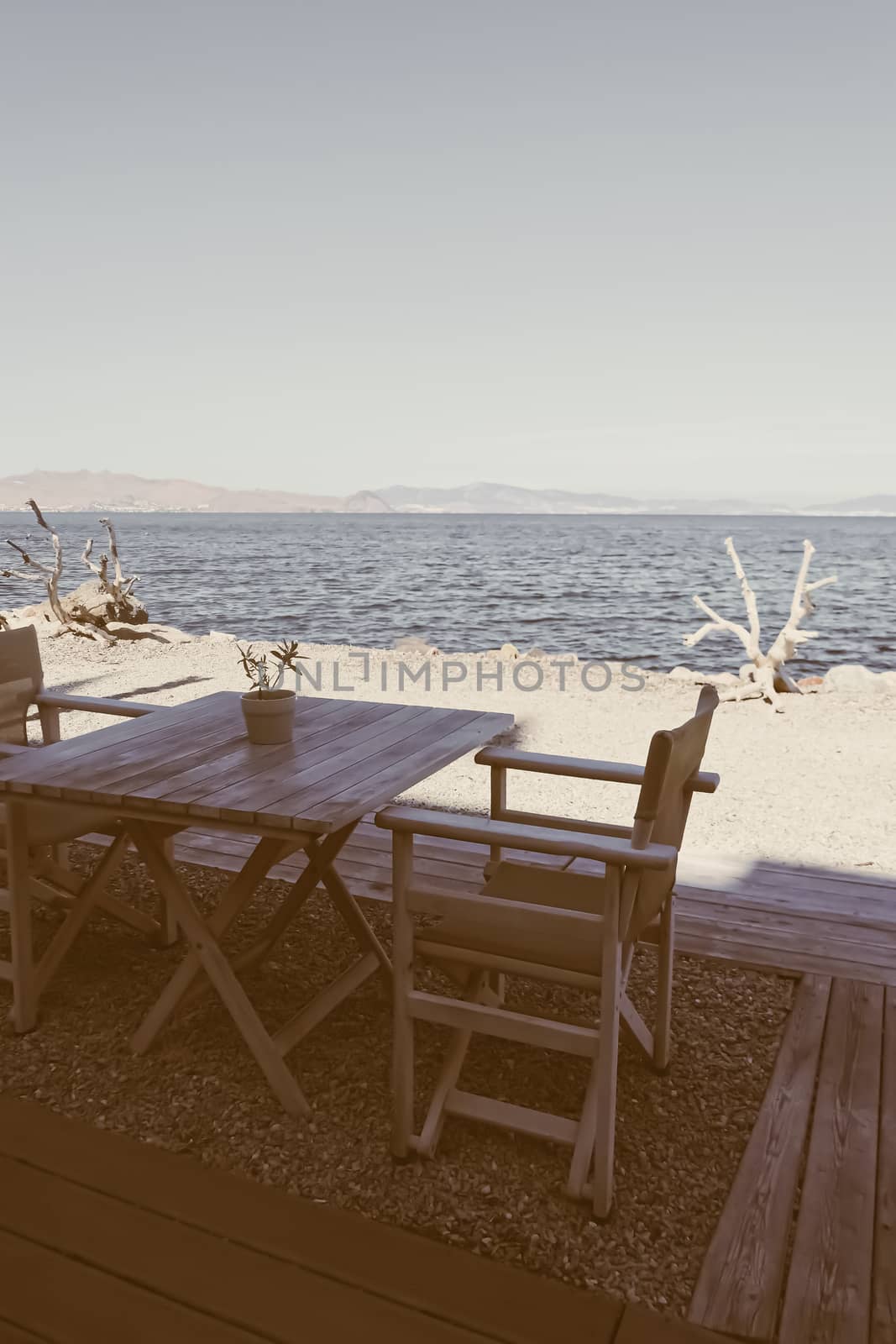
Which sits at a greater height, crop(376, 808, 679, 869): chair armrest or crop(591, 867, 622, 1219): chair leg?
crop(376, 808, 679, 869): chair armrest

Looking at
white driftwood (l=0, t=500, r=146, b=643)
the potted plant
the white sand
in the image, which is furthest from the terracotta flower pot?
white driftwood (l=0, t=500, r=146, b=643)

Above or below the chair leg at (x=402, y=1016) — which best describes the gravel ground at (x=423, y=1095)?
below

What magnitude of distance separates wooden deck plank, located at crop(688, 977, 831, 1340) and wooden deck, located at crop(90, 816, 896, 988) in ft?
1.64

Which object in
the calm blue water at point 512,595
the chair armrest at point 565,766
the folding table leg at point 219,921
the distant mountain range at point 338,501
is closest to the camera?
the folding table leg at point 219,921

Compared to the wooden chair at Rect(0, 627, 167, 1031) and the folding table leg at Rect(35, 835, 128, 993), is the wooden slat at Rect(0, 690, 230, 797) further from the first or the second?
the folding table leg at Rect(35, 835, 128, 993)

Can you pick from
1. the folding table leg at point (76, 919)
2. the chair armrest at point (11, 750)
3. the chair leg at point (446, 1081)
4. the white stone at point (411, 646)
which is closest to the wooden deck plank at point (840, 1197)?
the chair leg at point (446, 1081)

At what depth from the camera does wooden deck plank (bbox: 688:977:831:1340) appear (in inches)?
56.4

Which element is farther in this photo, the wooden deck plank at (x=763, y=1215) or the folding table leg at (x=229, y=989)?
the folding table leg at (x=229, y=989)

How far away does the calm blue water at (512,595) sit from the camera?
51.2 feet

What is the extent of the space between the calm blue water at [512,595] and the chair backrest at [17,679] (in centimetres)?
1088

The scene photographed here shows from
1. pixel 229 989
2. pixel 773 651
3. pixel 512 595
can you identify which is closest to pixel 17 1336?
pixel 229 989

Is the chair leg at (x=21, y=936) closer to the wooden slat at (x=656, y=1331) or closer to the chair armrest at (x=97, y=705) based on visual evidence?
the chair armrest at (x=97, y=705)

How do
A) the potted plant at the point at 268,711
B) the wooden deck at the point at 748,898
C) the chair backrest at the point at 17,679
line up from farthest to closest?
1. the chair backrest at the point at 17,679
2. the wooden deck at the point at 748,898
3. the potted plant at the point at 268,711

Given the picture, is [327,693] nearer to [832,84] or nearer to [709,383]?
[832,84]
